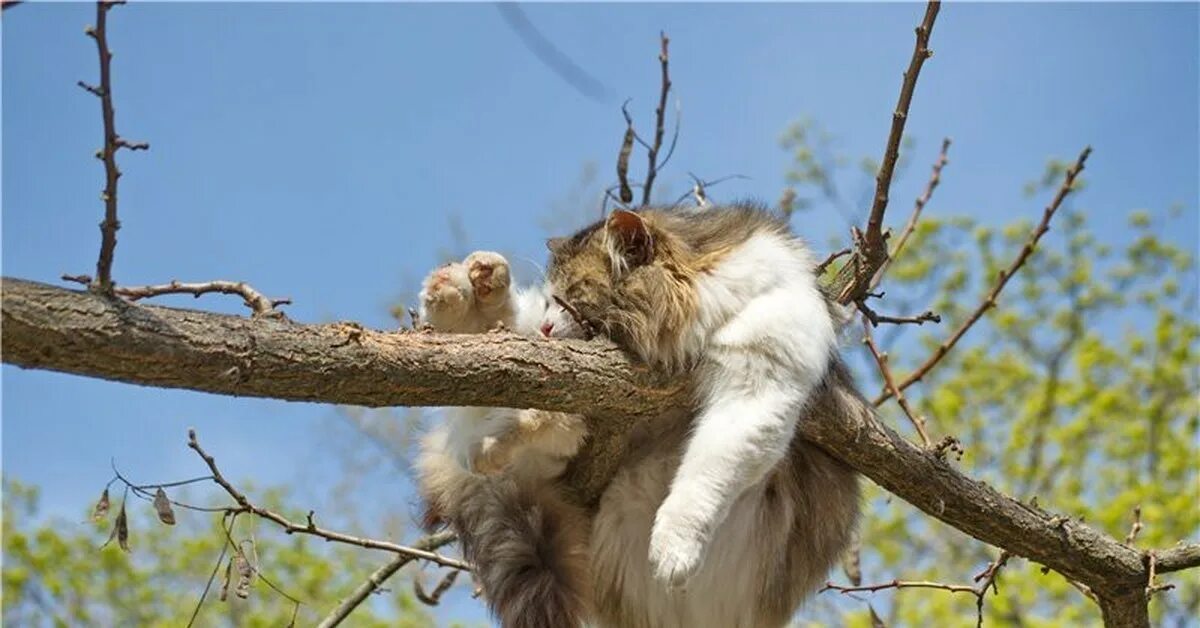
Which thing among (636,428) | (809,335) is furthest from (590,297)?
(809,335)

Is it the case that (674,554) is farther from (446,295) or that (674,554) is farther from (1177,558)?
(1177,558)

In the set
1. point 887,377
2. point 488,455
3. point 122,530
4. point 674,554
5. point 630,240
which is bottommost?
point 122,530

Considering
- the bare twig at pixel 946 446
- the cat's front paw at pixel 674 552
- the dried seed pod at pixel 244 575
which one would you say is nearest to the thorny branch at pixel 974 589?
the bare twig at pixel 946 446

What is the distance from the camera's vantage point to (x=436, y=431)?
4.20 meters

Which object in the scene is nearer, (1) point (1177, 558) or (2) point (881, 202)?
(2) point (881, 202)

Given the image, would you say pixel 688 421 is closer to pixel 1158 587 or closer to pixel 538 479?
pixel 538 479

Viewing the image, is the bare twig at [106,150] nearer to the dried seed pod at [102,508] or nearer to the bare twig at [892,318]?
the dried seed pod at [102,508]

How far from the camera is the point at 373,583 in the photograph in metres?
4.91

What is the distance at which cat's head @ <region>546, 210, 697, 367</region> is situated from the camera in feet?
11.7

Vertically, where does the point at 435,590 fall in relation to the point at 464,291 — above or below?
below

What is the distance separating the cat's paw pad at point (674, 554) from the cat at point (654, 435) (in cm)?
27

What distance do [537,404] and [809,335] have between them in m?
0.99

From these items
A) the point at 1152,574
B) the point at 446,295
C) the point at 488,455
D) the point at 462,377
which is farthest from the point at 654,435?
the point at 1152,574

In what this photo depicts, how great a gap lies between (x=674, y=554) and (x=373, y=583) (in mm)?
2124
